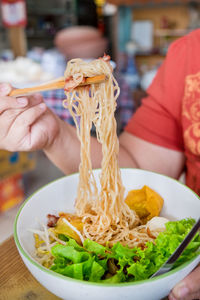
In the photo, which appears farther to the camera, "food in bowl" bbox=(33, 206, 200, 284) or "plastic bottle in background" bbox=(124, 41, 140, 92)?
"plastic bottle in background" bbox=(124, 41, 140, 92)

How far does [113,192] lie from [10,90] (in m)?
0.35

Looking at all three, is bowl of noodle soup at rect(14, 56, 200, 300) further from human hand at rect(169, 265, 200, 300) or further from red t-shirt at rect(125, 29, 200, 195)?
red t-shirt at rect(125, 29, 200, 195)

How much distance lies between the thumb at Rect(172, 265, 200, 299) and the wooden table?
221 millimetres

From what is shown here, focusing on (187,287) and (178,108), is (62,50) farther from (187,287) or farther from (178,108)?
(187,287)

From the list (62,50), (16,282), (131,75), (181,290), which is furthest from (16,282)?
(131,75)

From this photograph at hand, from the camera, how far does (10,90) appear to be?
69cm

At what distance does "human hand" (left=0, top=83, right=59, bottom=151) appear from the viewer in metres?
0.71

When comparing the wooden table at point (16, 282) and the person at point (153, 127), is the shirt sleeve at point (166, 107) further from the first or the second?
the wooden table at point (16, 282)

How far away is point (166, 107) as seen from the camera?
39.9 inches

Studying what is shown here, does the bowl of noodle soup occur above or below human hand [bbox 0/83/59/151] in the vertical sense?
below

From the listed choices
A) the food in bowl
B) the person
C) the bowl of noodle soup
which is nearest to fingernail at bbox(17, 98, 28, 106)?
the person

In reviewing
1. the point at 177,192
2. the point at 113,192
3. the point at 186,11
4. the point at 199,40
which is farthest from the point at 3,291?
the point at 186,11

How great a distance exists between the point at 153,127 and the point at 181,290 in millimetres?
654

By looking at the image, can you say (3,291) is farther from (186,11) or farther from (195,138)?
(186,11)
